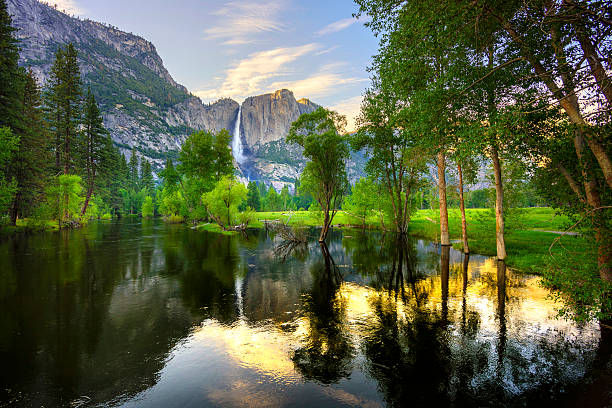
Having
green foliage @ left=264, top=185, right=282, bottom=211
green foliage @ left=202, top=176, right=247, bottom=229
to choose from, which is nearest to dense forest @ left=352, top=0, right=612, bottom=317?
green foliage @ left=202, top=176, right=247, bottom=229

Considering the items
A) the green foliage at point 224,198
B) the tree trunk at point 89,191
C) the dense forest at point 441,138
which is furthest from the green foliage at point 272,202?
the green foliage at point 224,198

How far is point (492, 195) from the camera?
992 inches

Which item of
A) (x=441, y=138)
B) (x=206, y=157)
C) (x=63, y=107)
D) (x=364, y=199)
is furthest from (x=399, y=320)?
(x=63, y=107)

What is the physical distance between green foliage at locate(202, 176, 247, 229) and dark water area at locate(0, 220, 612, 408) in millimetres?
31327

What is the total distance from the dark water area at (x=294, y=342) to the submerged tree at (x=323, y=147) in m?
18.2

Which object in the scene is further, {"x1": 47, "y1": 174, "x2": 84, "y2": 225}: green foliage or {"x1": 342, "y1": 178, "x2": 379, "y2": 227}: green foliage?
{"x1": 342, "y1": 178, "x2": 379, "y2": 227}: green foliage

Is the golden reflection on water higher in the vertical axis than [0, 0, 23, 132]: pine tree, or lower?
lower

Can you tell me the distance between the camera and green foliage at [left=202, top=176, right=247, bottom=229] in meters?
49.9

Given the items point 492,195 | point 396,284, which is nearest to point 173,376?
point 396,284

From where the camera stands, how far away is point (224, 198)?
50.1 meters

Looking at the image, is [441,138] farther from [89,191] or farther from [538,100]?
[89,191]

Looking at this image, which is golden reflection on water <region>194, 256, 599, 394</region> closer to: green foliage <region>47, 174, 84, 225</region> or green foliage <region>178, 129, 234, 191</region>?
green foliage <region>178, 129, 234, 191</region>

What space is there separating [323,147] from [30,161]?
48236 millimetres

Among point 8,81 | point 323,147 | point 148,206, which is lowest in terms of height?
point 148,206
